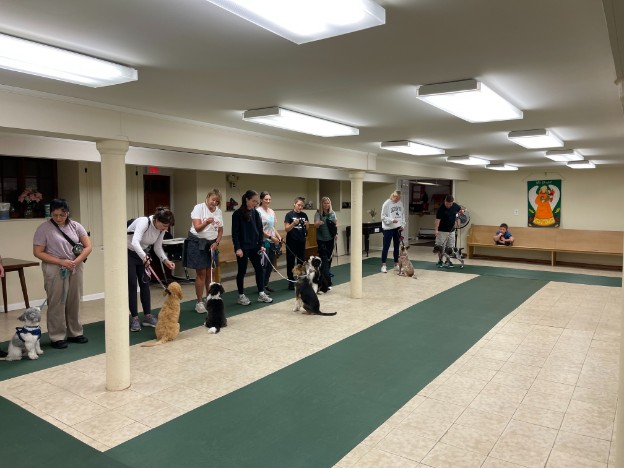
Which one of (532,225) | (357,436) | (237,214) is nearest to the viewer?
(357,436)

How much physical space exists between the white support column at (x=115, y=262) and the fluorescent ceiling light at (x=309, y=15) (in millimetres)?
2038

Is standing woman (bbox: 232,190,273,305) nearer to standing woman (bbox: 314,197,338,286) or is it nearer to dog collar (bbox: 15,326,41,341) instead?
standing woman (bbox: 314,197,338,286)

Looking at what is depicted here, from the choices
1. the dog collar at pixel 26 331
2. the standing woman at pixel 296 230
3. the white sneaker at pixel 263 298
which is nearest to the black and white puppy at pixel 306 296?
the white sneaker at pixel 263 298

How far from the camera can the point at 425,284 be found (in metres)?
7.59

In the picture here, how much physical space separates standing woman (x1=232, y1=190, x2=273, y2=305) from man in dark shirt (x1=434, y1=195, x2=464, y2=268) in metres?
4.72

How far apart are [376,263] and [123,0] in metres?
8.79

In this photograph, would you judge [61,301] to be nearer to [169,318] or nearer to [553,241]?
[169,318]

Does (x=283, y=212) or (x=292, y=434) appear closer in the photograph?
(x=292, y=434)

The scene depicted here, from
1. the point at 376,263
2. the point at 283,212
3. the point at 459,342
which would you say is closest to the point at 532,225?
the point at 376,263

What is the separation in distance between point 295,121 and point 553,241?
911 cm

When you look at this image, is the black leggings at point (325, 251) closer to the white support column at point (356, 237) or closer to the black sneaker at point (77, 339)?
the white support column at point (356, 237)

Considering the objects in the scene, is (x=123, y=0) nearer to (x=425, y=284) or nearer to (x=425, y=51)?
(x=425, y=51)

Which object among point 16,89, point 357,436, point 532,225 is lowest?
point 357,436

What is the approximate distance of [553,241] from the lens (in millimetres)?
10797
